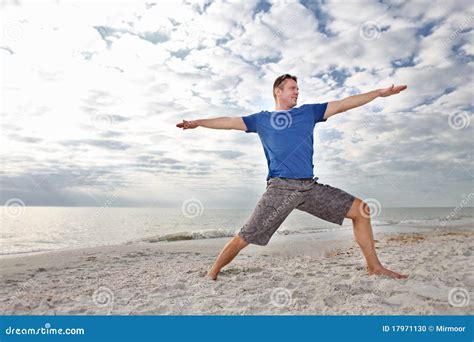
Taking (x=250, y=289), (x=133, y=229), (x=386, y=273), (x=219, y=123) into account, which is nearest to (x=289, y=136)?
(x=219, y=123)

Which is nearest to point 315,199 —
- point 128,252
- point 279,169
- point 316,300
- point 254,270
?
point 279,169

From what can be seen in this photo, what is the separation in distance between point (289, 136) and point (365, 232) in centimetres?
138

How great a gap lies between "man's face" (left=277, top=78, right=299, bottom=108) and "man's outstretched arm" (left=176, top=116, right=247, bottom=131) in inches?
21.7

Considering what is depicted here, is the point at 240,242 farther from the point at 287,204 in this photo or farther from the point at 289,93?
the point at 289,93

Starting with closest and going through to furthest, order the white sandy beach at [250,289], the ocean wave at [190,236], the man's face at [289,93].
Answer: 1. the white sandy beach at [250,289]
2. the man's face at [289,93]
3. the ocean wave at [190,236]

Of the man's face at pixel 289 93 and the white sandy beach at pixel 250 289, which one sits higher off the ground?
the man's face at pixel 289 93

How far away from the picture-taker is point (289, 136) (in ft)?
12.3

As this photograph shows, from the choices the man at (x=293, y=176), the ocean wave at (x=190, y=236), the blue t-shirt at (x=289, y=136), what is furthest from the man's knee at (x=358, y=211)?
the ocean wave at (x=190, y=236)

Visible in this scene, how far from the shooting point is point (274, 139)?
3789 mm

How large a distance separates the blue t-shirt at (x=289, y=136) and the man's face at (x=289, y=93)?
0.13 metres

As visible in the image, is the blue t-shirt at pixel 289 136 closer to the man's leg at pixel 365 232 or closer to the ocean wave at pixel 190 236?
the man's leg at pixel 365 232

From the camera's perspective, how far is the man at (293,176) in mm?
3705

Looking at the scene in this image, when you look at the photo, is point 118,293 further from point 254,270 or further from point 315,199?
point 315,199

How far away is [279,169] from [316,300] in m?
1.38
